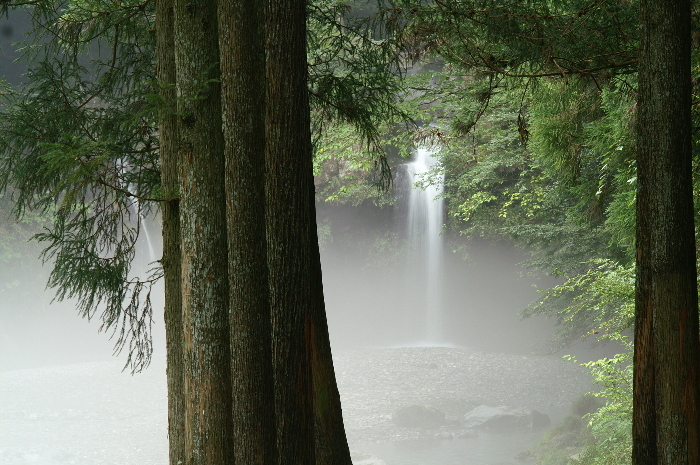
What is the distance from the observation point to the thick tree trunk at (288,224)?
114 inches

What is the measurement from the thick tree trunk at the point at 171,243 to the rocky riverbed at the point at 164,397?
8.40 meters

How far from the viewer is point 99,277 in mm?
4488

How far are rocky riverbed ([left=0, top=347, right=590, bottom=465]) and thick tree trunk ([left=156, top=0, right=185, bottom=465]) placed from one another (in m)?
8.40

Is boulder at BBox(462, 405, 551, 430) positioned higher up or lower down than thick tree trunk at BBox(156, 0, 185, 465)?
lower down

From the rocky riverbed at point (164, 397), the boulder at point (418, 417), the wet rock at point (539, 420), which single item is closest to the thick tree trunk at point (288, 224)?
the rocky riverbed at point (164, 397)

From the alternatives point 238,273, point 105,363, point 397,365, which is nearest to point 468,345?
point 397,365

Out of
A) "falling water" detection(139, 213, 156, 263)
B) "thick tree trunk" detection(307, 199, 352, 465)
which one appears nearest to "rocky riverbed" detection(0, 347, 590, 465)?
"falling water" detection(139, 213, 156, 263)

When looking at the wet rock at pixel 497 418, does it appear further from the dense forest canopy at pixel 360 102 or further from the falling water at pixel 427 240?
the falling water at pixel 427 240

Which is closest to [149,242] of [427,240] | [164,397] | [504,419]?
[164,397]

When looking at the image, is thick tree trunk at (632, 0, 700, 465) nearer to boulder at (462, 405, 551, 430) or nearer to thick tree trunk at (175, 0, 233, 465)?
thick tree trunk at (175, 0, 233, 465)

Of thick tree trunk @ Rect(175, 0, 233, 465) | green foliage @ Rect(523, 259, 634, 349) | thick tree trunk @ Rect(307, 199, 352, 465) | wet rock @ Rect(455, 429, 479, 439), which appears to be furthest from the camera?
wet rock @ Rect(455, 429, 479, 439)

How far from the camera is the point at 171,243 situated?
377 centimetres

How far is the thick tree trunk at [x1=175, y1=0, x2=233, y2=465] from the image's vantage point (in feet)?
9.87

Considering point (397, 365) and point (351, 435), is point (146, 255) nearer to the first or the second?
point (397, 365)
